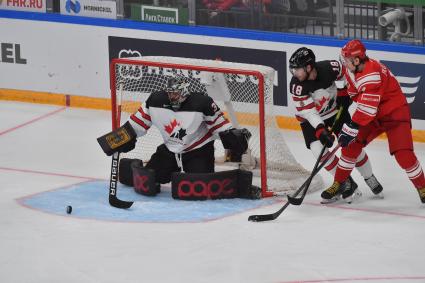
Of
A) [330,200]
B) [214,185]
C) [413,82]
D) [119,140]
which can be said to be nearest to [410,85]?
[413,82]

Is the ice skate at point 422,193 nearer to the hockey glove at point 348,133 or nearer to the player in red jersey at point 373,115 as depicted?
the player in red jersey at point 373,115

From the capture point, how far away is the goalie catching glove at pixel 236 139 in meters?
8.18

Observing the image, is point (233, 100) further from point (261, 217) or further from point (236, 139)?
point (261, 217)

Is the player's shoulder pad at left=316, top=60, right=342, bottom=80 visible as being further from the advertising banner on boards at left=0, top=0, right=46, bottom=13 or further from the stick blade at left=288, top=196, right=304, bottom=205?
the advertising banner on boards at left=0, top=0, right=46, bottom=13

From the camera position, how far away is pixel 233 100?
8.84 metres

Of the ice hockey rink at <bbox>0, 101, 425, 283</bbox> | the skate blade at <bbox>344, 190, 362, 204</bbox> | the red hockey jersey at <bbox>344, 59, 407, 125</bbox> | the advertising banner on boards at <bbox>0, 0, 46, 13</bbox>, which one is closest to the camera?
the ice hockey rink at <bbox>0, 101, 425, 283</bbox>

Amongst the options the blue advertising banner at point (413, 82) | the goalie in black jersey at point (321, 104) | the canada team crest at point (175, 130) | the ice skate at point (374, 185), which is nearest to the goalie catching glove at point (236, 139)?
the canada team crest at point (175, 130)

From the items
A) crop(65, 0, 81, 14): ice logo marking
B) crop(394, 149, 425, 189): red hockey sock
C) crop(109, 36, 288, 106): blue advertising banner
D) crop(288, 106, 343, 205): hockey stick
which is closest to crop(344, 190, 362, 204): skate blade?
crop(288, 106, 343, 205): hockey stick

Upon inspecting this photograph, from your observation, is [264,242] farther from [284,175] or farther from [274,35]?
[274,35]

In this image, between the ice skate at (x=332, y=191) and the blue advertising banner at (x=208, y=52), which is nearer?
the ice skate at (x=332, y=191)

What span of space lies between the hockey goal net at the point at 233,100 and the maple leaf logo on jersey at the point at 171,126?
14.7 inches

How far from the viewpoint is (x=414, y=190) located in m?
8.59

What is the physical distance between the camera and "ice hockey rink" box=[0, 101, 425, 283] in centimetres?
692

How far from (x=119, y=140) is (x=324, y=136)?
130cm
